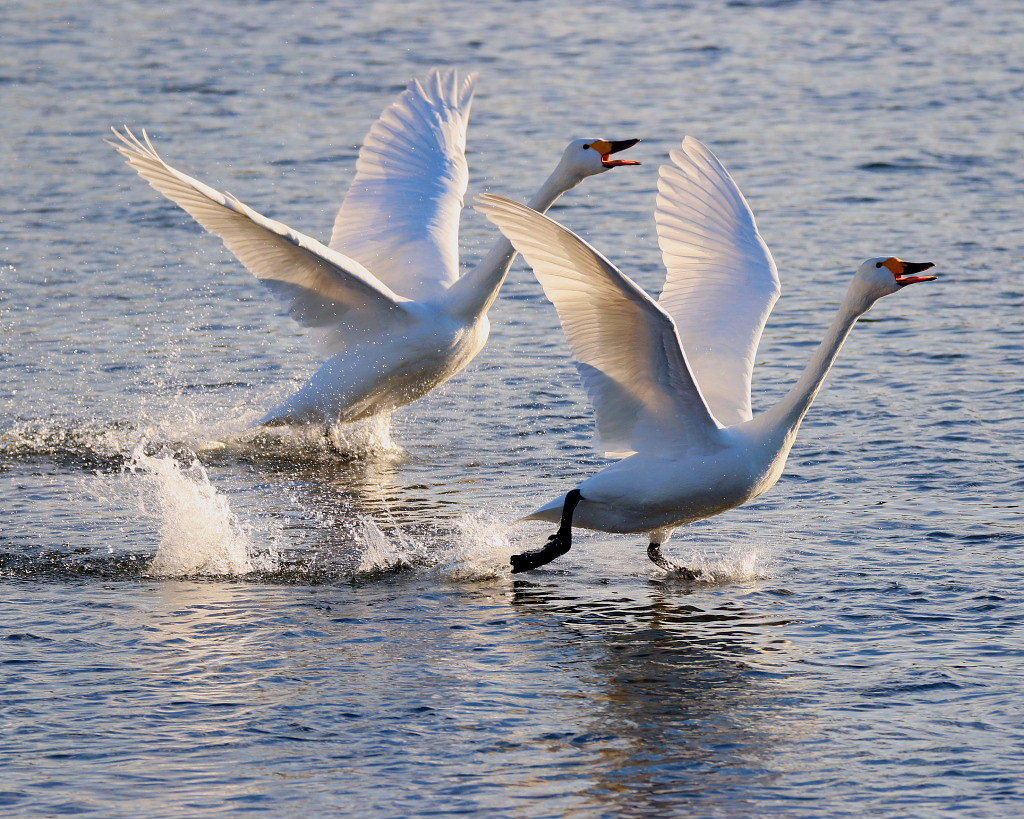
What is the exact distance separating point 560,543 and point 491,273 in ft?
8.51

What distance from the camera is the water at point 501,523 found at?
6824 mm

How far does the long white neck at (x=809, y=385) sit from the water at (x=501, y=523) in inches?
36.4

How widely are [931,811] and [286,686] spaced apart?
280cm

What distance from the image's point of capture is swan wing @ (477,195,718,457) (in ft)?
25.0

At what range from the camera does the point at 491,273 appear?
1085 centimetres

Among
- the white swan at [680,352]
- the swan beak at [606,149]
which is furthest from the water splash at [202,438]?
the white swan at [680,352]

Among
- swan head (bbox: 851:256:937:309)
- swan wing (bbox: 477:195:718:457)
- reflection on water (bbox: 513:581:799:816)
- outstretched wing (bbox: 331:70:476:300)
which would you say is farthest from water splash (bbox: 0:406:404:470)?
swan head (bbox: 851:256:937:309)

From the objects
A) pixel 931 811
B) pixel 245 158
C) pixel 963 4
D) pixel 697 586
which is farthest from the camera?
pixel 963 4

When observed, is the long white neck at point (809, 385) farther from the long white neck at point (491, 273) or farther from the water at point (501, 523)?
the long white neck at point (491, 273)

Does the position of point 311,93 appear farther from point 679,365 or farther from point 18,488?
point 679,365

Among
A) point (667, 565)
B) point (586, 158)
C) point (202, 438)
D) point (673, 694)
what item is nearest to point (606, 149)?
point (586, 158)

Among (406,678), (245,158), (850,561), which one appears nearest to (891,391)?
(850,561)

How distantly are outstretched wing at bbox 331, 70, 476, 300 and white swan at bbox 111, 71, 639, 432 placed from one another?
1cm

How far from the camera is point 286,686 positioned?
752 centimetres
